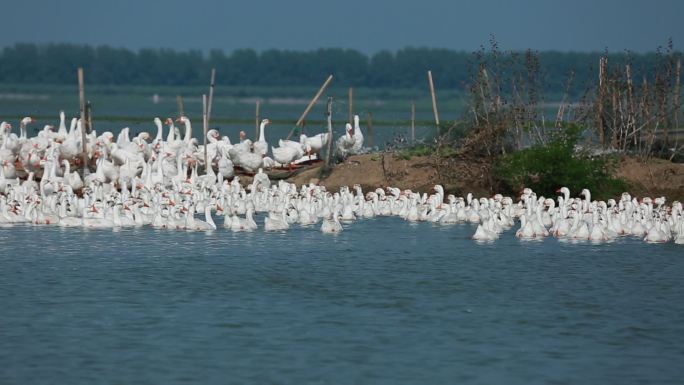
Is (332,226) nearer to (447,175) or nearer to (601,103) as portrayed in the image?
(447,175)

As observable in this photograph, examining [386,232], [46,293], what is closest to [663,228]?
[386,232]

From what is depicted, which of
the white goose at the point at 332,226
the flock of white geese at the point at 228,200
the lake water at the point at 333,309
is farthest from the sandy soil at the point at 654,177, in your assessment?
the white goose at the point at 332,226

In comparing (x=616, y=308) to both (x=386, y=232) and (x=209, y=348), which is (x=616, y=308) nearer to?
(x=209, y=348)

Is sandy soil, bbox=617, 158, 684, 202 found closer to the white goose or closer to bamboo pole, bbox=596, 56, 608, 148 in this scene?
bamboo pole, bbox=596, 56, 608, 148

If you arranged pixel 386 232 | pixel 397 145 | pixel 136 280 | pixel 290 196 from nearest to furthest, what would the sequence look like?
pixel 136 280 → pixel 386 232 → pixel 290 196 → pixel 397 145

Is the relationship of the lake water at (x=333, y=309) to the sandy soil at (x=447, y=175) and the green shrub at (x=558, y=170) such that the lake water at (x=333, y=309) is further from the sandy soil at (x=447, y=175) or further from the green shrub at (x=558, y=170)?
the sandy soil at (x=447, y=175)

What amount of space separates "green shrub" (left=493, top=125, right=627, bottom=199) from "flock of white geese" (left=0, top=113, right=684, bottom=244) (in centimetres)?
38

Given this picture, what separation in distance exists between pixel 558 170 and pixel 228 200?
253 inches

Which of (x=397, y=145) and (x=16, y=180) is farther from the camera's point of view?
(x=397, y=145)

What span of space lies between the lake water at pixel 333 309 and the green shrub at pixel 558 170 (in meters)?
3.75

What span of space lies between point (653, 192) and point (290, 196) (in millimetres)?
7307

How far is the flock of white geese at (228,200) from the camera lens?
886 inches

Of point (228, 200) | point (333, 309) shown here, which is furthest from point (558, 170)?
point (333, 309)

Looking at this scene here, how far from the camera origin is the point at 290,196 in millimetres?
25578
